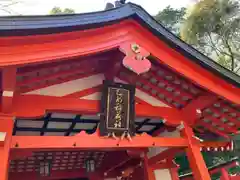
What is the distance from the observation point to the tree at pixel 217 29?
15942mm

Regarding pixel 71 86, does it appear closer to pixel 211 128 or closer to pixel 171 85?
pixel 171 85

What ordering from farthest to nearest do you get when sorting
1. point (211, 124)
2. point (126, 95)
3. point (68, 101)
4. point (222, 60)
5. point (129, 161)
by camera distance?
1. point (222, 60)
2. point (129, 161)
3. point (211, 124)
4. point (126, 95)
5. point (68, 101)

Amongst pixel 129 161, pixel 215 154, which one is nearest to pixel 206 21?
Result: pixel 215 154

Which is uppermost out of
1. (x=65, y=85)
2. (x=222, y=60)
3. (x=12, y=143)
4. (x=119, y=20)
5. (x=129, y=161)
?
(x=222, y=60)

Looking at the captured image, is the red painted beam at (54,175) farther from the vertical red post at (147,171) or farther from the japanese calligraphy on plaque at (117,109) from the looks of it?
the japanese calligraphy on plaque at (117,109)

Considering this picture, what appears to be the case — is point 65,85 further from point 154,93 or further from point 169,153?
point 169,153

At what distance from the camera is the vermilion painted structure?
10.8ft

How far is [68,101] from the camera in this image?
4113 mm

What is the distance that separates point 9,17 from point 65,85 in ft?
4.81

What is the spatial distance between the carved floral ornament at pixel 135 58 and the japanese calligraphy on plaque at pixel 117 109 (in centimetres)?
68

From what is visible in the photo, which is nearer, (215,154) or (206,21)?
(215,154)

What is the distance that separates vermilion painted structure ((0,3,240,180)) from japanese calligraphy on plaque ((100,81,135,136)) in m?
0.16

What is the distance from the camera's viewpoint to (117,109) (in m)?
4.33

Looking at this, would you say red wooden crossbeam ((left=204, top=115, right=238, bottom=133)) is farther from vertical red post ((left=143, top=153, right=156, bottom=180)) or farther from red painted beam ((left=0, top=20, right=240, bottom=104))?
vertical red post ((left=143, top=153, right=156, bottom=180))
